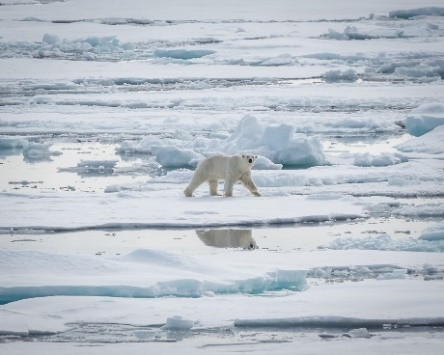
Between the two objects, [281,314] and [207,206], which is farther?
[207,206]

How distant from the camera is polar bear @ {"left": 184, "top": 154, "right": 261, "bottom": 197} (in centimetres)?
909

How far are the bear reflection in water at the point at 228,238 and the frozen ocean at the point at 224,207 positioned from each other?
21mm

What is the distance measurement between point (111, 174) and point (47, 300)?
5.41 metres

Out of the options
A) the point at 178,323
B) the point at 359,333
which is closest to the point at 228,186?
the point at 178,323

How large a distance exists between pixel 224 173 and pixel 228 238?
68.0 inches

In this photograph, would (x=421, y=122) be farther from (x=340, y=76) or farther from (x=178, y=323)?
(x=178, y=323)

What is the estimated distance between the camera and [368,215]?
836cm

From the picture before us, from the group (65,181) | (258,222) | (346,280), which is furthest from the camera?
(65,181)

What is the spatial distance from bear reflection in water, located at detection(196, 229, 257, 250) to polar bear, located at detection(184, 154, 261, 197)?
1.31 metres

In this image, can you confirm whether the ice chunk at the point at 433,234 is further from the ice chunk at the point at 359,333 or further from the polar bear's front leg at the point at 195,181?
the polar bear's front leg at the point at 195,181

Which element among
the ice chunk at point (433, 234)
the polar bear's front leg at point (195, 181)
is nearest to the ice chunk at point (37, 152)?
the polar bear's front leg at point (195, 181)

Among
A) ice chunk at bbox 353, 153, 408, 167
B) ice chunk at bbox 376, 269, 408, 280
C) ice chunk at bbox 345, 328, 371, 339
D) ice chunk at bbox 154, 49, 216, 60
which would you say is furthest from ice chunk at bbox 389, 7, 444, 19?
ice chunk at bbox 345, 328, 371, 339

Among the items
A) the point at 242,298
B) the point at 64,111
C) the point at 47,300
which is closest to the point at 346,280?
the point at 242,298

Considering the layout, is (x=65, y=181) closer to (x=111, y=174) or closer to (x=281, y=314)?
(x=111, y=174)
